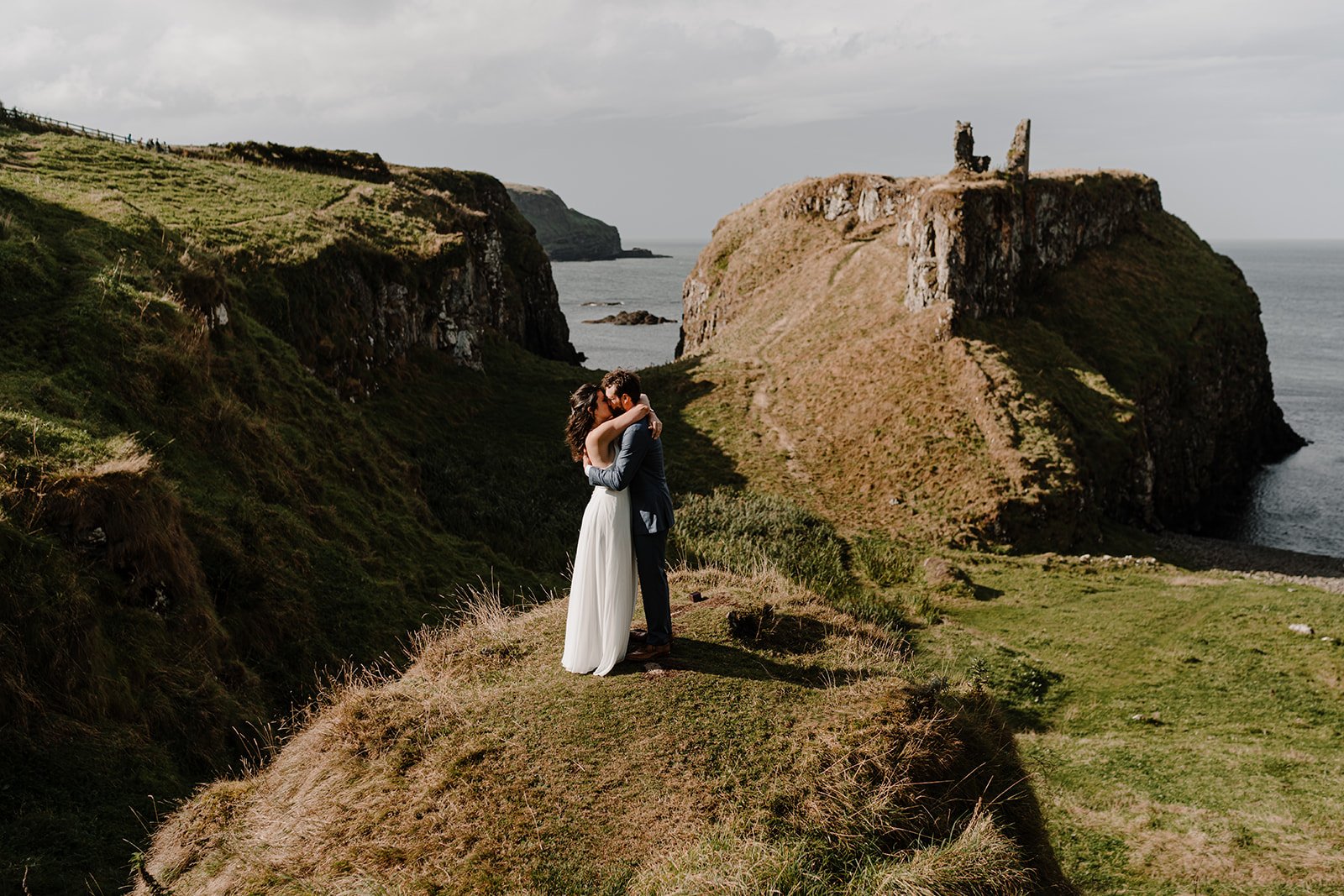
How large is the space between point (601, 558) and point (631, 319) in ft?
417

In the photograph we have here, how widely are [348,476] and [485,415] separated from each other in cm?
2106

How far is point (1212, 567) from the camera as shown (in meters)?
42.7

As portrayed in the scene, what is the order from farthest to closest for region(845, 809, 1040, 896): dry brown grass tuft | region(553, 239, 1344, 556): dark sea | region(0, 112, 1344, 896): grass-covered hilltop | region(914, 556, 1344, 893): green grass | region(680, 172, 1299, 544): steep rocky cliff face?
1. region(553, 239, 1344, 556): dark sea
2. region(680, 172, 1299, 544): steep rocky cliff face
3. region(914, 556, 1344, 893): green grass
4. region(0, 112, 1344, 896): grass-covered hilltop
5. region(845, 809, 1040, 896): dry brown grass tuft

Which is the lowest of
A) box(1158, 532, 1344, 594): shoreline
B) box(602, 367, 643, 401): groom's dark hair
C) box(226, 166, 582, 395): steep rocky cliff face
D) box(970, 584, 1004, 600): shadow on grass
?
box(1158, 532, 1344, 594): shoreline

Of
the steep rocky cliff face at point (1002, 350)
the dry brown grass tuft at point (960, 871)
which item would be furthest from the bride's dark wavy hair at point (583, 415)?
the steep rocky cliff face at point (1002, 350)

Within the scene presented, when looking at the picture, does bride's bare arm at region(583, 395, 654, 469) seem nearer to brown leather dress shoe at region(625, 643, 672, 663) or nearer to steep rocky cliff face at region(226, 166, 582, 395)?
brown leather dress shoe at region(625, 643, 672, 663)

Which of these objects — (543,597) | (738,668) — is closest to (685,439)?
(543,597)

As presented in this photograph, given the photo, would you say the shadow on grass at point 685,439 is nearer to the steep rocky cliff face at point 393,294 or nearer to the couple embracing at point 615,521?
the steep rocky cliff face at point 393,294

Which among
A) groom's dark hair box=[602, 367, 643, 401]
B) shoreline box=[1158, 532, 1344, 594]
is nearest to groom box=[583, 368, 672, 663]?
groom's dark hair box=[602, 367, 643, 401]

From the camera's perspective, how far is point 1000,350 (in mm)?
51594

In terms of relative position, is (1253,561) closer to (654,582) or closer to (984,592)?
(984,592)

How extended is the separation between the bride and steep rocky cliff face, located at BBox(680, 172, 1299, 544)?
3264 cm

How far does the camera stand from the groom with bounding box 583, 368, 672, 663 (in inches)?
432

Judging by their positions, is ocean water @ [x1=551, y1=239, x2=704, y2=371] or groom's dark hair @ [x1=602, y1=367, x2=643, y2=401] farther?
ocean water @ [x1=551, y1=239, x2=704, y2=371]
